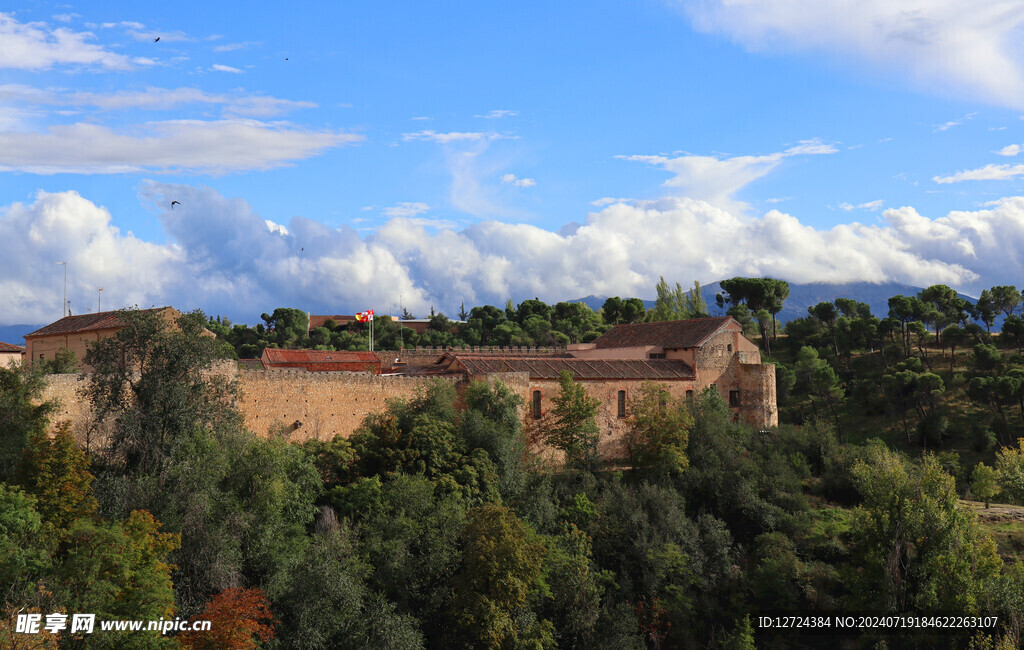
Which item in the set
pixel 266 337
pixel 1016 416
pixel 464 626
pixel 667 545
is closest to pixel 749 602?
→ pixel 667 545

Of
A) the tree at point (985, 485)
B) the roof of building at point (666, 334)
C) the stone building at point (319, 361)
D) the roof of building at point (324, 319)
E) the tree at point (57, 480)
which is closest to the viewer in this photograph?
the tree at point (57, 480)

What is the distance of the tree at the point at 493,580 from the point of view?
76.7ft

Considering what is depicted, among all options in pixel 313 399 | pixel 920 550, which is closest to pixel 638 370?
pixel 920 550

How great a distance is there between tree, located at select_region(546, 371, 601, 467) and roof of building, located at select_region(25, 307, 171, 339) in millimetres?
15292

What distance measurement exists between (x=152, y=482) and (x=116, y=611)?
3600mm

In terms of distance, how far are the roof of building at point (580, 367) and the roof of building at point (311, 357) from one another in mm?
11718

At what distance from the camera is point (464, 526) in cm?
2505

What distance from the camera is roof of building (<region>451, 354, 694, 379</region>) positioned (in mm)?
32938

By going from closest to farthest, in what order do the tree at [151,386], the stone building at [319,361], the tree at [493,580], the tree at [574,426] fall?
1. the tree at [151,386]
2. the tree at [493,580]
3. the tree at [574,426]
4. the stone building at [319,361]

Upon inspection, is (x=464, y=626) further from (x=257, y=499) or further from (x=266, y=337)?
(x=266, y=337)

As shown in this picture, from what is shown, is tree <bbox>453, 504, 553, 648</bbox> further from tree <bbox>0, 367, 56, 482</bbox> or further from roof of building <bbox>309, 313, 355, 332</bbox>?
roof of building <bbox>309, 313, 355, 332</bbox>

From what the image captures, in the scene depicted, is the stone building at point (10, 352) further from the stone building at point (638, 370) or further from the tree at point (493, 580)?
the tree at point (493, 580)

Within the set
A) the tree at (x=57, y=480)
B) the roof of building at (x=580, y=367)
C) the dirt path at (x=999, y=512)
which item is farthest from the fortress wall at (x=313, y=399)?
the dirt path at (x=999, y=512)

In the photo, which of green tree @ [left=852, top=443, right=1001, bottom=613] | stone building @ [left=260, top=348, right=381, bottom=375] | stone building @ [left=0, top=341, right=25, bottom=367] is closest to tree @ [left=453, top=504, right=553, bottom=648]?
green tree @ [left=852, top=443, right=1001, bottom=613]
